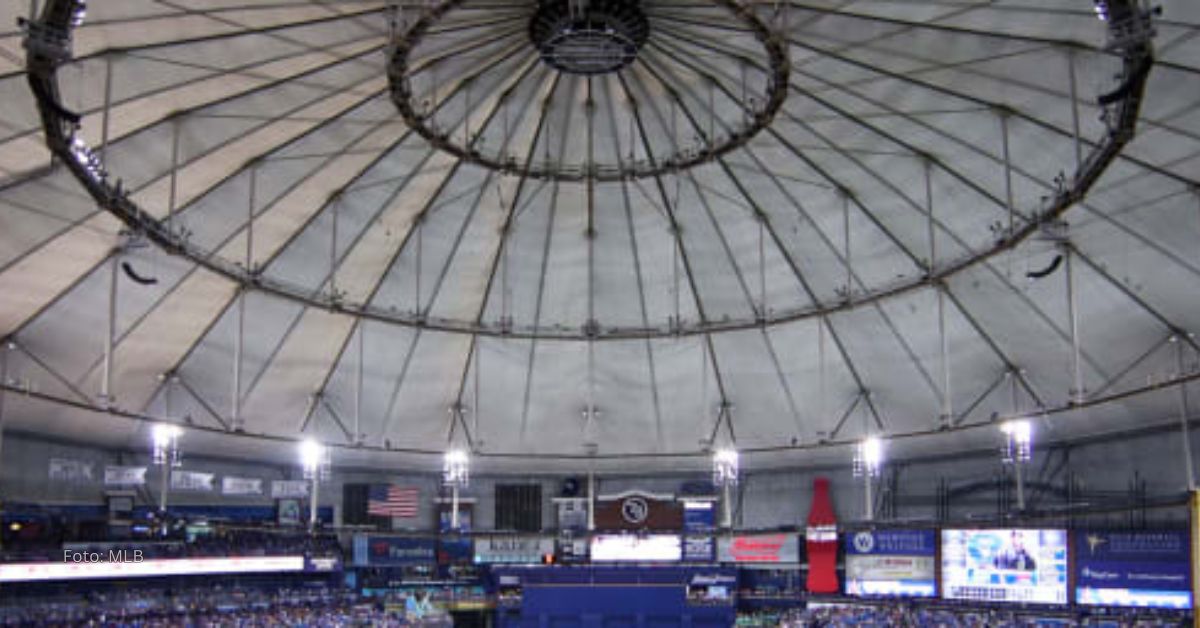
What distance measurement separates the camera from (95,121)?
30.8 meters

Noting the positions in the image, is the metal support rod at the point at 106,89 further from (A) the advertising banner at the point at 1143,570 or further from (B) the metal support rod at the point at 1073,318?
(A) the advertising banner at the point at 1143,570

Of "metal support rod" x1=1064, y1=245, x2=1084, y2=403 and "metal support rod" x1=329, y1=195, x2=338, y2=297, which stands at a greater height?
"metal support rod" x1=329, y1=195, x2=338, y2=297

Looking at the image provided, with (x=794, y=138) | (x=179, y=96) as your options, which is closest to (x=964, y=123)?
(x=794, y=138)

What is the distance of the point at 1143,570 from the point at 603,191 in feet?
90.9

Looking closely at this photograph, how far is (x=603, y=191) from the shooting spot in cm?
4253

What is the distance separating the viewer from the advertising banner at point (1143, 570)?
153 feet

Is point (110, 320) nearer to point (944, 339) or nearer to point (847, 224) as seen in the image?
point (847, 224)

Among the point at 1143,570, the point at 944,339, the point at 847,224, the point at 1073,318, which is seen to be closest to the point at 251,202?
the point at 847,224

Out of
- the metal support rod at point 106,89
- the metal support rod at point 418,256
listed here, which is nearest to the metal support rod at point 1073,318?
the metal support rod at point 418,256

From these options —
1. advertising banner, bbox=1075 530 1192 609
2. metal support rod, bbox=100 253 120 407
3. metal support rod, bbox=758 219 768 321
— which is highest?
metal support rod, bbox=758 219 768 321

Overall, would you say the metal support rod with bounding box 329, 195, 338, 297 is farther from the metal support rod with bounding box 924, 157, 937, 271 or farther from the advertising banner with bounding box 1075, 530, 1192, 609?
the advertising banner with bounding box 1075, 530, 1192, 609

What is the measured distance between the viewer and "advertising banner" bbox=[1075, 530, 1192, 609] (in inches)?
1836

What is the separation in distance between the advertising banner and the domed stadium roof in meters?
4.78

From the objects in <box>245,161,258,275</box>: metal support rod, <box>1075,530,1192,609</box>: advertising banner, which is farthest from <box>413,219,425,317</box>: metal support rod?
<box>1075,530,1192,609</box>: advertising banner
